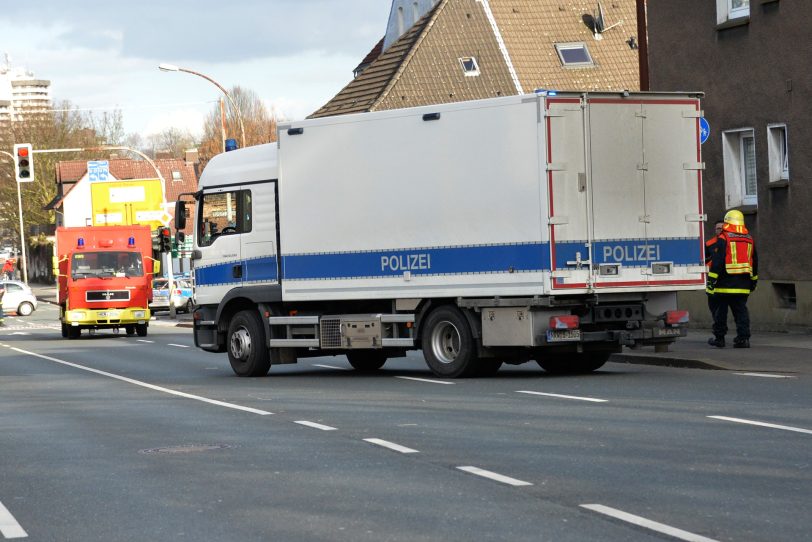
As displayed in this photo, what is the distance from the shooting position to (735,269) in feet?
67.4

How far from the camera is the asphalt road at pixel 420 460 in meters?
7.86

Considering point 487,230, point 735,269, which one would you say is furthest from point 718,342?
point 487,230

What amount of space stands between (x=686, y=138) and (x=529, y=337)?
3.18 metres

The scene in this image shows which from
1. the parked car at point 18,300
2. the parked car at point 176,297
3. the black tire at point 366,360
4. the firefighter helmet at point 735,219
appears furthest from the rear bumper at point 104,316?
the parked car at point 18,300

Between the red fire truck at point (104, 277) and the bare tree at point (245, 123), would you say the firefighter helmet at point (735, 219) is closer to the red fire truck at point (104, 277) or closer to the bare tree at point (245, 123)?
the red fire truck at point (104, 277)

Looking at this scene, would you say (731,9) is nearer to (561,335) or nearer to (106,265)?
(561,335)

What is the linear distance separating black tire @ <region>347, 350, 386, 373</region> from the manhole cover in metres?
9.58

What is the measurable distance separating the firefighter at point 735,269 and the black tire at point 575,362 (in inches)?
95.1

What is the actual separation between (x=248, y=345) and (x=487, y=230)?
4.57 metres

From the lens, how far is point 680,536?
7195 millimetres

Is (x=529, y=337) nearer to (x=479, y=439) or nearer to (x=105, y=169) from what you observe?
(x=479, y=439)

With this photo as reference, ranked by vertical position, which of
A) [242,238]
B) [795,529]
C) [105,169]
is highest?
[105,169]

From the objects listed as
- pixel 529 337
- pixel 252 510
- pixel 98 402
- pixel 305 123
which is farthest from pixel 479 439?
pixel 305 123

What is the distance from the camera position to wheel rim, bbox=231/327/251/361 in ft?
66.8
